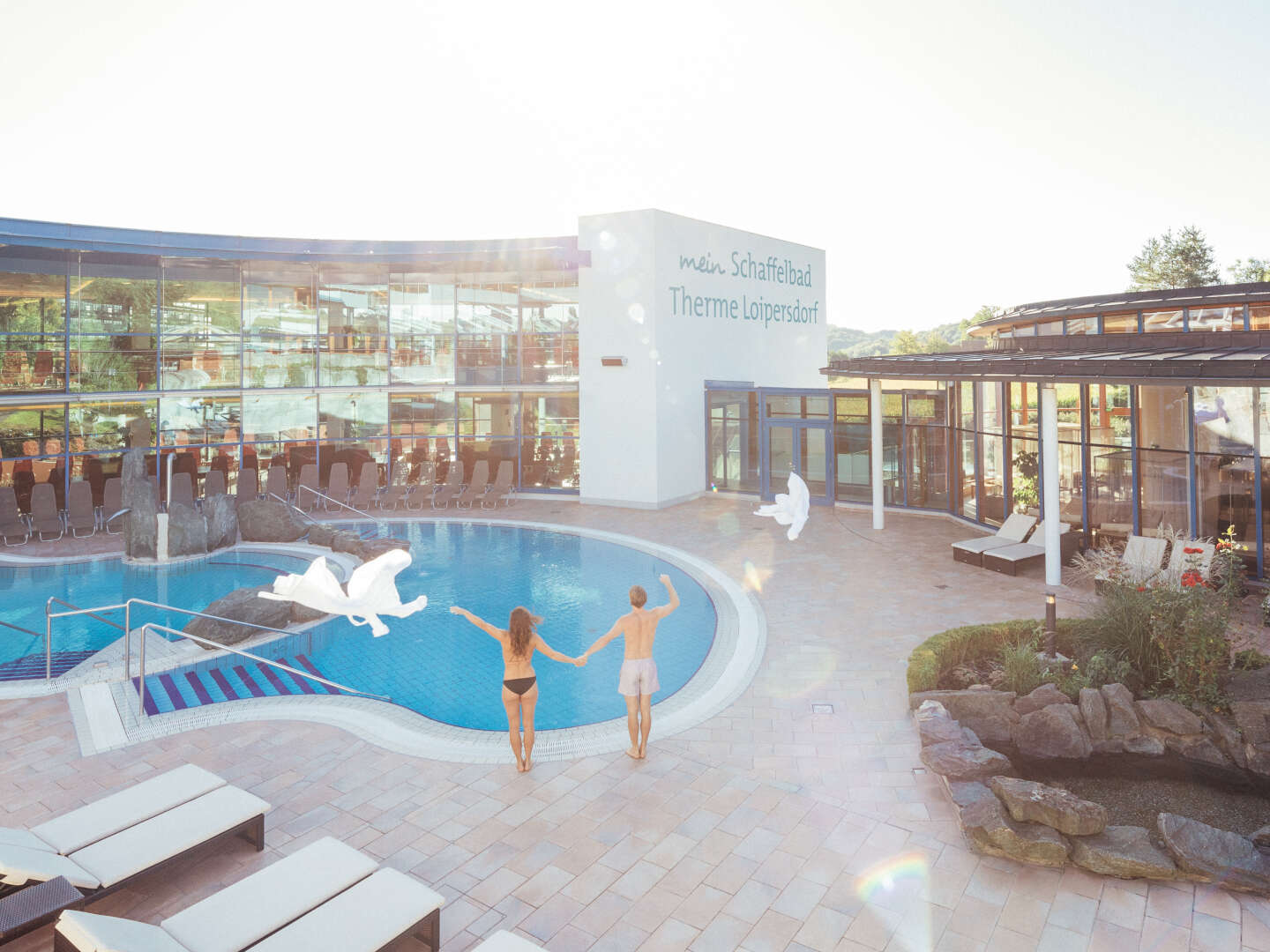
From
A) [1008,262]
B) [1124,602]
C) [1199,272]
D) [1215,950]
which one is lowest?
[1215,950]

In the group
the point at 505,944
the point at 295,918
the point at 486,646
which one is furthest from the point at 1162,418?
the point at 295,918

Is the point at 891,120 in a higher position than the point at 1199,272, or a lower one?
lower

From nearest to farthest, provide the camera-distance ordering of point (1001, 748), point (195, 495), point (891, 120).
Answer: point (1001, 748)
point (891, 120)
point (195, 495)

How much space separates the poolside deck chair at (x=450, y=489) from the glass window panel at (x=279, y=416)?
13.6ft

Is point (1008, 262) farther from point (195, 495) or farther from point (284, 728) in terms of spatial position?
point (284, 728)

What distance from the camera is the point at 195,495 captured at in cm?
2023

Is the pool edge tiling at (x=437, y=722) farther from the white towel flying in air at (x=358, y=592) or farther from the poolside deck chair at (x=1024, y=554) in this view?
the poolside deck chair at (x=1024, y=554)

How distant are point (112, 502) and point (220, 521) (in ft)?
14.4

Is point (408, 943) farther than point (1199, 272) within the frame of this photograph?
No

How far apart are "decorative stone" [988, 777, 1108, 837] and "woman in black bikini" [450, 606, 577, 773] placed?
333 centimetres

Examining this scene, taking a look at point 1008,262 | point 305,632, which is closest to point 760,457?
point 305,632

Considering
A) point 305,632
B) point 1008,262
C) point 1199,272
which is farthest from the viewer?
point 1008,262

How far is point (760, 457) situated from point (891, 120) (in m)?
8.52

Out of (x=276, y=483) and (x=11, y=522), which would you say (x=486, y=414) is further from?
(x=11, y=522)
